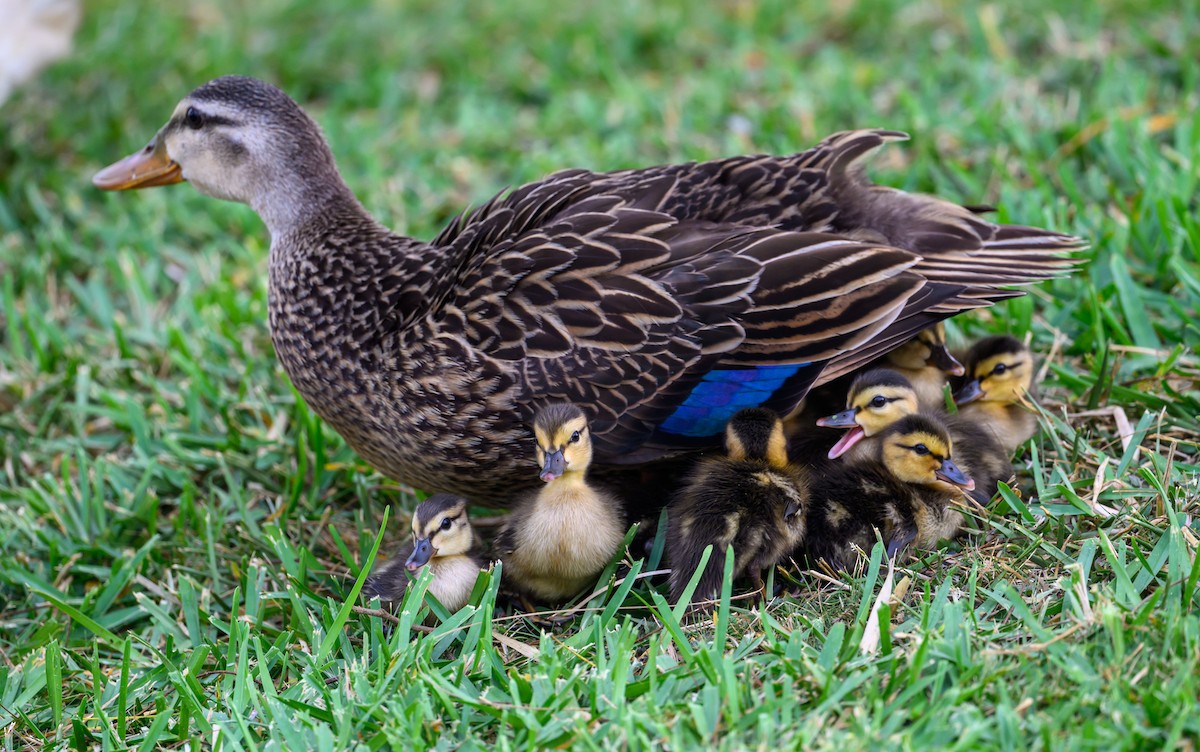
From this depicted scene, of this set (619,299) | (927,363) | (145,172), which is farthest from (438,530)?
(145,172)

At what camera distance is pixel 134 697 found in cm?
329

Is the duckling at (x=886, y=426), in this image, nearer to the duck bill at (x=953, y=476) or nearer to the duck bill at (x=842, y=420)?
the duck bill at (x=842, y=420)

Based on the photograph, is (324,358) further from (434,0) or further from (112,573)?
(434,0)

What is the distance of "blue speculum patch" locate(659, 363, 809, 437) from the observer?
347cm

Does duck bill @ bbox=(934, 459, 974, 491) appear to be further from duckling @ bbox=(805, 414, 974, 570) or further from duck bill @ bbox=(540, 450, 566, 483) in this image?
duck bill @ bbox=(540, 450, 566, 483)

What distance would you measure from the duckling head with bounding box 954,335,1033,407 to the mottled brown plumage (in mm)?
194

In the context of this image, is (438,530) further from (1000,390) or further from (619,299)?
(1000,390)

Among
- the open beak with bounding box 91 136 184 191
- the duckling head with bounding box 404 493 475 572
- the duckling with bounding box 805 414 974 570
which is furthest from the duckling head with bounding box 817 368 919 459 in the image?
the open beak with bounding box 91 136 184 191

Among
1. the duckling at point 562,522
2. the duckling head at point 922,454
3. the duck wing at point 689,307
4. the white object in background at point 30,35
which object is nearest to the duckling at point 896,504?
the duckling head at point 922,454

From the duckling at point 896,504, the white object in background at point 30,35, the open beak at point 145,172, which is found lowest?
the duckling at point 896,504

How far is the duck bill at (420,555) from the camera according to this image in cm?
333

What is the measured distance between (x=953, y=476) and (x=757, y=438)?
515 millimetres

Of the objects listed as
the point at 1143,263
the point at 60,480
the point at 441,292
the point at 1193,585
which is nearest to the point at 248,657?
the point at 441,292

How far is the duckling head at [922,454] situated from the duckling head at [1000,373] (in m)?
0.39
